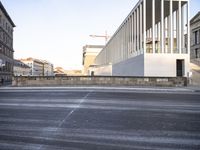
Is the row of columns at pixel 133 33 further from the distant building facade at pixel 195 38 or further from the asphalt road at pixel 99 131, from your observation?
the asphalt road at pixel 99 131

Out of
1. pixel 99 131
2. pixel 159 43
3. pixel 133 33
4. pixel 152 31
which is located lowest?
pixel 99 131

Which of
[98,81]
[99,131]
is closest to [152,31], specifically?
[98,81]

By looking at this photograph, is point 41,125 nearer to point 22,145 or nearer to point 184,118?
point 22,145

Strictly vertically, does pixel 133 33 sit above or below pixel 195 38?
below

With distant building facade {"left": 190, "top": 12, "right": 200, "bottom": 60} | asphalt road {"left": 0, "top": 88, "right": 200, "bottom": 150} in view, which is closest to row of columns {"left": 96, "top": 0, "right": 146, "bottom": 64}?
distant building facade {"left": 190, "top": 12, "right": 200, "bottom": 60}

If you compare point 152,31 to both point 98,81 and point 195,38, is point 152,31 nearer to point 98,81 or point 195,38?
point 98,81

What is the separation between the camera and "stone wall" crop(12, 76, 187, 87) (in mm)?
29047

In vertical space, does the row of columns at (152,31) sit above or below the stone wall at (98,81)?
above

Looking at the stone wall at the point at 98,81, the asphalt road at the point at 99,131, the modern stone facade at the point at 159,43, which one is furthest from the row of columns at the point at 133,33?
the asphalt road at the point at 99,131

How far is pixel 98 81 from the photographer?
3095 cm

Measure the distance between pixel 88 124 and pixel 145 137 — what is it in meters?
2.21

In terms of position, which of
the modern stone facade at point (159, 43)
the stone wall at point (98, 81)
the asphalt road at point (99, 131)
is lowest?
the asphalt road at point (99, 131)

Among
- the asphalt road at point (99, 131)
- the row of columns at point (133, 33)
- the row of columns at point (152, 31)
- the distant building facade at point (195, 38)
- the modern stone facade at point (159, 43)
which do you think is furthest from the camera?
the distant building facade at point (195, 38)

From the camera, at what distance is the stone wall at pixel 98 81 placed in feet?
95.3
